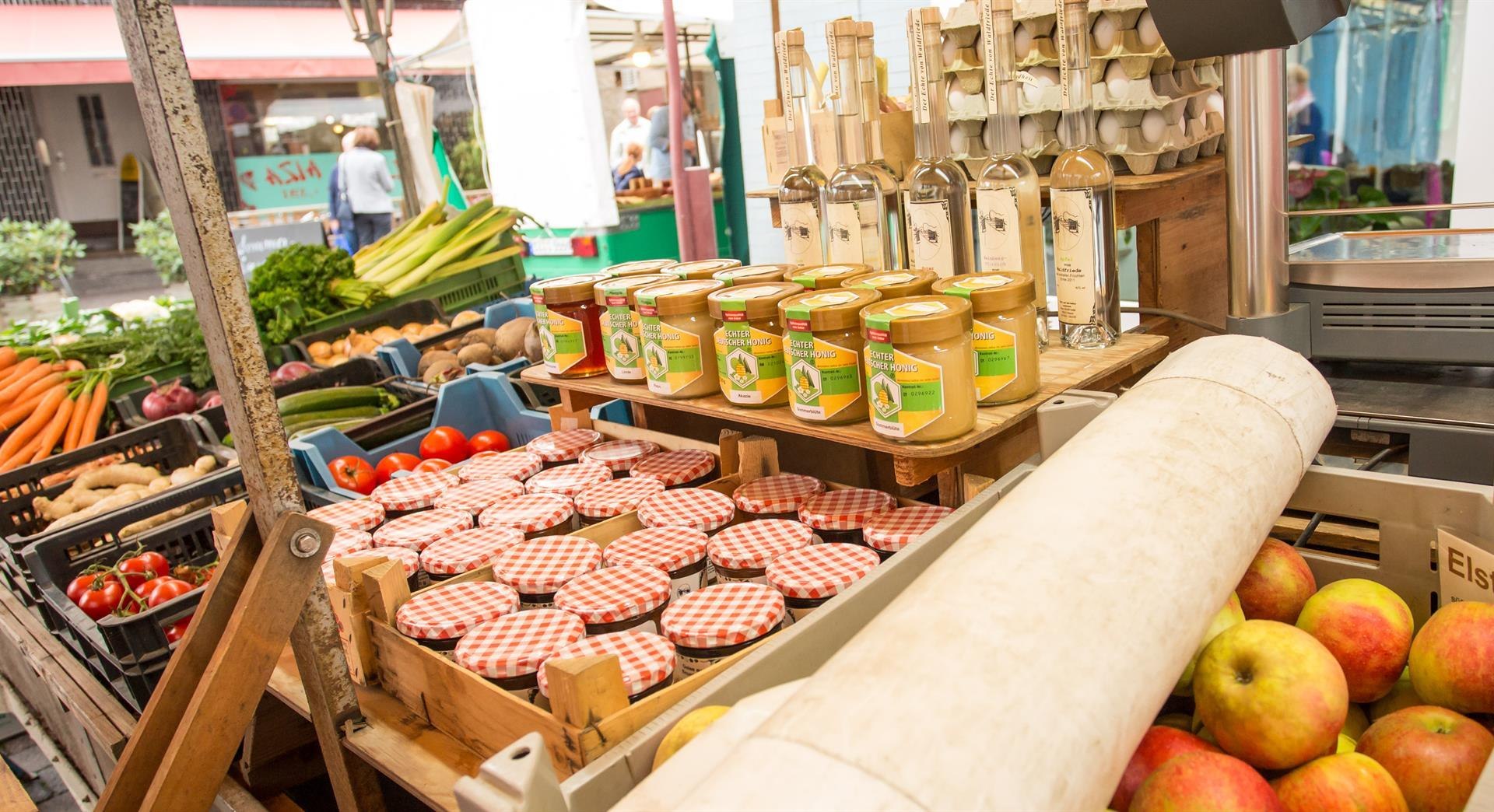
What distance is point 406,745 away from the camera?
1441 mm

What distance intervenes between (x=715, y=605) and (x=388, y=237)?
4.38 meters

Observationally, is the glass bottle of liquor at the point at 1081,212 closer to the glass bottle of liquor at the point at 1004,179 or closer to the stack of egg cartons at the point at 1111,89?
the glass bottle of liquor at the point at 1004,179

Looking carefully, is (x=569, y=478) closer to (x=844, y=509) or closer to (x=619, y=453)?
(x=619, y=453)

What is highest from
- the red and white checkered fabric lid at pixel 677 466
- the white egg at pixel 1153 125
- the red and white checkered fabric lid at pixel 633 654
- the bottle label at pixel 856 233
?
the white egg at pixel 1153 125

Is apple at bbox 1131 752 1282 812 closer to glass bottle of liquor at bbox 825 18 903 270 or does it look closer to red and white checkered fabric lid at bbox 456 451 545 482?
glass bottle of liquor at bbox 825 18 903 270

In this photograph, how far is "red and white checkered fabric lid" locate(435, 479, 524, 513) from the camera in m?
2.00

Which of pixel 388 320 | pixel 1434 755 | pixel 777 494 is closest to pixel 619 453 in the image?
pixel 777 494

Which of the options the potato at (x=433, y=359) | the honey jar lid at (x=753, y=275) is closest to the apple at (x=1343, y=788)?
the honey jar lid at (x=753, y=275)

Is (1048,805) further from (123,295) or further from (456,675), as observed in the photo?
(123,295)

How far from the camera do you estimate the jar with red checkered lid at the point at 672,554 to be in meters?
1.61

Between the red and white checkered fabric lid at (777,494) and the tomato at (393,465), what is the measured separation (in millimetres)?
1269

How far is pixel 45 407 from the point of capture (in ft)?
11.9

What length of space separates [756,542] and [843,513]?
0.56 ft

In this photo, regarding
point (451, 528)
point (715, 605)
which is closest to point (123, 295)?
point (451, 528)
